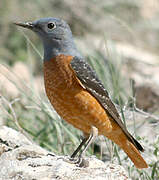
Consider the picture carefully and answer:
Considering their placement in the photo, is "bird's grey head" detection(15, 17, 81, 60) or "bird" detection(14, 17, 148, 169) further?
"bird's grey head" detection(15, 17, 81, 60)

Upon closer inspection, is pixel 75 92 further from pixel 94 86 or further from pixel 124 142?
pixel 124 142

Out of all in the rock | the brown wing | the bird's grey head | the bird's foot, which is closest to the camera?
the rock

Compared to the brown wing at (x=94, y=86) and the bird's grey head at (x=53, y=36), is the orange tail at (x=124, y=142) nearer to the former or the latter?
the brown wing at (x=94, y=86)

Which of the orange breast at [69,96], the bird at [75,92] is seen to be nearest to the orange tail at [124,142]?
the bird at [75,92]

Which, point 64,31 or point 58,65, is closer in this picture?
point 58,65

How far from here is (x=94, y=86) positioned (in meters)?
4.65

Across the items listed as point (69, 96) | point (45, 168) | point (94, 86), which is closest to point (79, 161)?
point (45, 168)

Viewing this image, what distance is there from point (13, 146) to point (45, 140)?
133 centimetres

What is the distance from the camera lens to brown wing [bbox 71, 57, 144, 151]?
14.9ft

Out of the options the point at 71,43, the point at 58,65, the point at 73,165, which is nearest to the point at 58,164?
the point at 73,165

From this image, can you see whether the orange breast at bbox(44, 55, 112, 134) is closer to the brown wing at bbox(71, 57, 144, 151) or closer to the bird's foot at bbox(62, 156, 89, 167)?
the brown wing at bbox(71, 57, 144, 151)

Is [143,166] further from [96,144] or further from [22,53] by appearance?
[22,53]

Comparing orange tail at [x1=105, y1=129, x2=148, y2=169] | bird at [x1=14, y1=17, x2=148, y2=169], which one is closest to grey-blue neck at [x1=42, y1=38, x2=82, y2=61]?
bird at [x1=14, y1=17, x2=148, y2=169]

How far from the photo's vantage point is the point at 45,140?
19.2 feet
